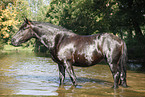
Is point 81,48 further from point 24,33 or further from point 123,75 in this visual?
point 24,33

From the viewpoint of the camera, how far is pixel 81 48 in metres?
8.54

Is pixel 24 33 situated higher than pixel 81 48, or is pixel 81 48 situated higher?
pixel 24 33

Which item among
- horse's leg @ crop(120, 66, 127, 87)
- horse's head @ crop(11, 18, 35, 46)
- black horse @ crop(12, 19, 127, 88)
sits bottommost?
horse's leg @ crop(120, 66, 127, 87)

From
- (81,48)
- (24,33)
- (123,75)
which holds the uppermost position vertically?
(24,33)

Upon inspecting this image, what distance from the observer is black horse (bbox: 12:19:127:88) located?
838 centimetres

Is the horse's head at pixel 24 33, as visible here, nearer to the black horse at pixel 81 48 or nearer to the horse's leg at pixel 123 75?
the black horse at pixel 81 48

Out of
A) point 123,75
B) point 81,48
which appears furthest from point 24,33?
point 123,75

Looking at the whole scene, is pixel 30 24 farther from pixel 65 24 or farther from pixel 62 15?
pixel 62 15

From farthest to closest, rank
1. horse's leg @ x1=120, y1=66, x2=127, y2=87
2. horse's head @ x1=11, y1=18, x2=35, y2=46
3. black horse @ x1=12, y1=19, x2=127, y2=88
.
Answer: horse's head @ x1=11, y1=18, x2=35, y2=46 → horse's leg @ x1=120, y1=66, x2=127, y2=87 → black horse @ x1=12, y1=19, x2=127, y2=88

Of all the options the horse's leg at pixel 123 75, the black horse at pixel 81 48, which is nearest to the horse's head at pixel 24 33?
the black horse at pixel 81 48

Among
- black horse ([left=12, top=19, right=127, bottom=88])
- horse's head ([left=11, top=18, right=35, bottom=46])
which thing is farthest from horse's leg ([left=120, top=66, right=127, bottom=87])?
horse's head ([left=11, top=18, right=35, bottom=46])

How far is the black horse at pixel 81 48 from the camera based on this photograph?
330 inches

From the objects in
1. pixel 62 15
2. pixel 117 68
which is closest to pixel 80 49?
pixel 117 68

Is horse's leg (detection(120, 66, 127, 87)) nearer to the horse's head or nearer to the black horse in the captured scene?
the black horse
